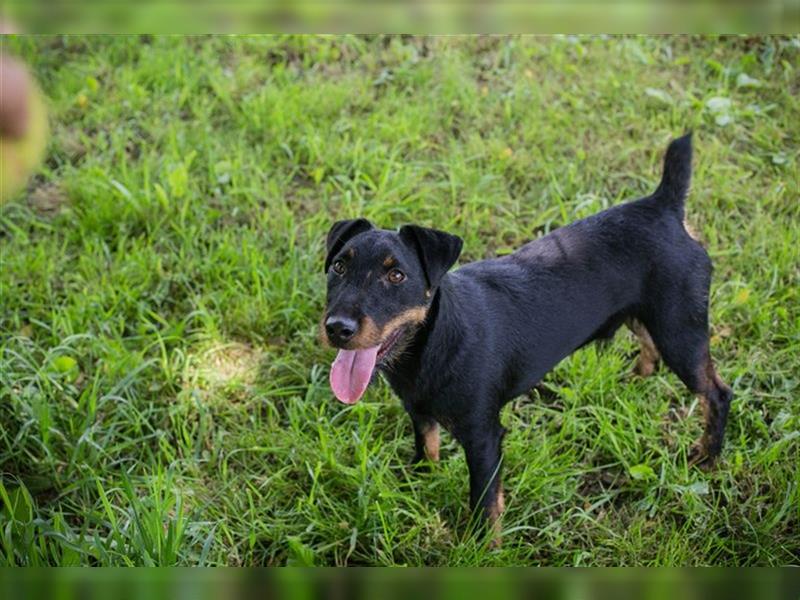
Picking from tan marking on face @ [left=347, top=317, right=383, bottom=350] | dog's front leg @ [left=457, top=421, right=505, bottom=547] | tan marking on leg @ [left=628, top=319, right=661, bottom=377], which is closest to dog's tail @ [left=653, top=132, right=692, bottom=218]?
tan marking on leg @ [left=628, top=319, right=661, bottom=377]

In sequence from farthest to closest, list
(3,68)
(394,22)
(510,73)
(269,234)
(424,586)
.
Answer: (510,73)
(269,234)
(424,586)
(394,22)
(3,68)

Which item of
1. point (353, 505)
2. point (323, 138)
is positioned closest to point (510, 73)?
point (323, 138)

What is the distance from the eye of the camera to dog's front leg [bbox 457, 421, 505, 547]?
3104 mm

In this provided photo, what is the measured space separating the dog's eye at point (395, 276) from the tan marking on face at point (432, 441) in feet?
2.83

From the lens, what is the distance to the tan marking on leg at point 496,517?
10.3 ft

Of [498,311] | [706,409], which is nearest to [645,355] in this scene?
[706,409]

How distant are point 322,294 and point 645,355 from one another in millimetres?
1753

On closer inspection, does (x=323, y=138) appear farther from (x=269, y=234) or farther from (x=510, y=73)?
(x=510, y=73)

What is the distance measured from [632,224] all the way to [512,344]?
763 mm

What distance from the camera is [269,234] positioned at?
15.4ft

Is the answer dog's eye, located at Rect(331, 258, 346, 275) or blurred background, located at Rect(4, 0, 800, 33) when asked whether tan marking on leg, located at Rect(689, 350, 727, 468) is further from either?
blurred background, located at Rect(4, 0, 800, 33)

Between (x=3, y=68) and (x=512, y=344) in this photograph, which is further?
(x=512, y=344)

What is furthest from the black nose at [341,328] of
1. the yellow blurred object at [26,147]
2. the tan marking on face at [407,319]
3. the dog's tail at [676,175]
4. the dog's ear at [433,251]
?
the yellow blurred object at [26,147]

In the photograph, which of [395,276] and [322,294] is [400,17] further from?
[322,294]
